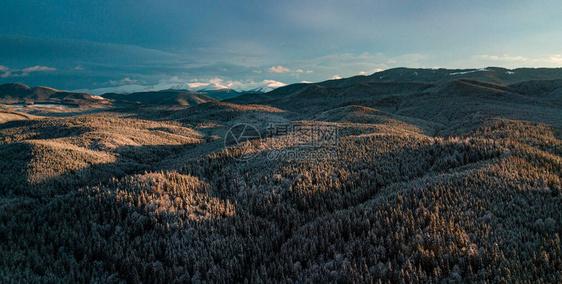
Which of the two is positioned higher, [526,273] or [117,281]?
[526,273]

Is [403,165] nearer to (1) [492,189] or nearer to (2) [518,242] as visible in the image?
(1) [492,189]

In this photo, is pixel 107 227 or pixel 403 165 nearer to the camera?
pixel 107 227

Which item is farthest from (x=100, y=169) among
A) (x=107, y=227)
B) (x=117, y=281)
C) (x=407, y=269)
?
(x=407, y=269)

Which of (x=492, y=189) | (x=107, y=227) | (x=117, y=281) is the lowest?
(x=117, y=281)

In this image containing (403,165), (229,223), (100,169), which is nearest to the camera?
(229,223)

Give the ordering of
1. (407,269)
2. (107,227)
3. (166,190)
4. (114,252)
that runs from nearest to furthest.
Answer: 1. (407,269)
2. (114,252)
3. (107,227)
4. (166,190)

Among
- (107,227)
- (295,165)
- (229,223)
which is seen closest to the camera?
(107,227)

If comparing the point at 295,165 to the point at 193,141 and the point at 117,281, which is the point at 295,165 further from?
the point at 193,141

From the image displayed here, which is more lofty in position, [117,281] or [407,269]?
[407,269]

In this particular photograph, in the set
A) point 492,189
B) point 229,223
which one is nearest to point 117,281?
point 229,223
